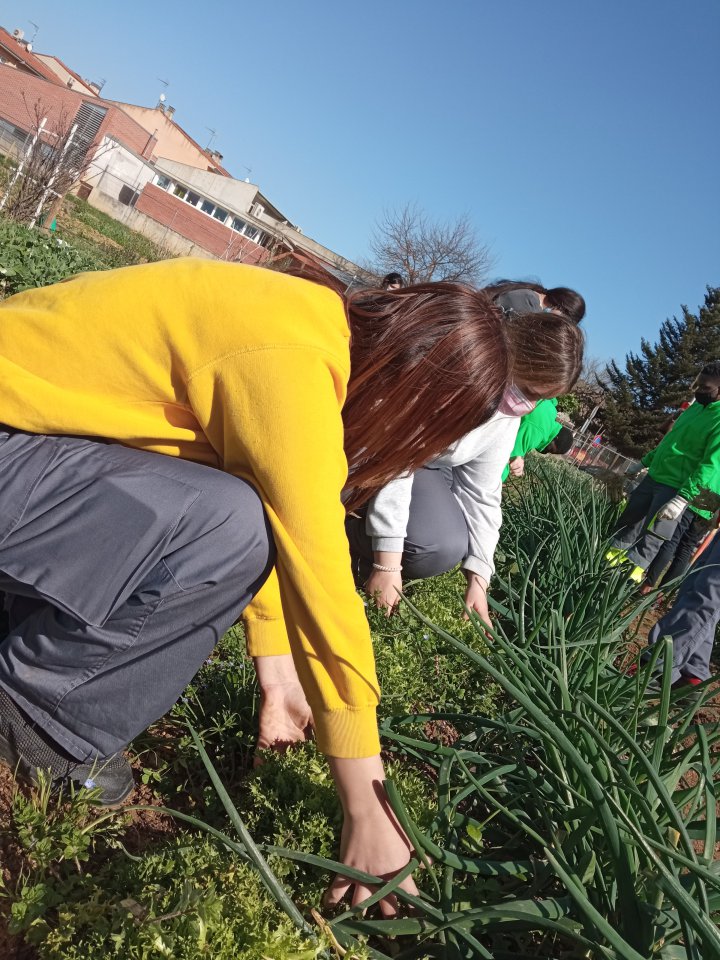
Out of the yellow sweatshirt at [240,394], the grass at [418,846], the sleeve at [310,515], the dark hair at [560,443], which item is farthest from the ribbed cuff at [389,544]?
the dark hair at [560,443]

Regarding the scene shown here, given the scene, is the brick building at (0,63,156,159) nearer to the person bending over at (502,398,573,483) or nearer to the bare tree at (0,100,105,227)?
the bare tree at (0,100,105,227)

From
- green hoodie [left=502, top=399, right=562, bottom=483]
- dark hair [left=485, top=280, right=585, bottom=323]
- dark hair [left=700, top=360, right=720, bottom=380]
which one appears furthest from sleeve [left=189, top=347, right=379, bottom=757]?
dark hair [left=700, top=360, right=720, bottom=380]

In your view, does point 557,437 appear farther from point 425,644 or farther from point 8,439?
point 8,439

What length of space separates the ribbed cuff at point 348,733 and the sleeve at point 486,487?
4.77ft

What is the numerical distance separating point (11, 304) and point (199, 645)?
0.78m

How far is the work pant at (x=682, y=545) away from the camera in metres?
5.73

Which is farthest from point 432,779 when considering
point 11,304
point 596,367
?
point 596,367

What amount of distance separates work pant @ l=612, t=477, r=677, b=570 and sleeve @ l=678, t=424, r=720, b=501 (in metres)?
0.23

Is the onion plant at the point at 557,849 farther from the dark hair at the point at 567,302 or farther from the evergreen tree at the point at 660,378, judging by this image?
the evergreen tree at the point at 660,378

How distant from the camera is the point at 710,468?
4727mm

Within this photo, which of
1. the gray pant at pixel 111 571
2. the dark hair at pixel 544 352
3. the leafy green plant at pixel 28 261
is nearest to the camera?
the gray pant at pixel 111 571

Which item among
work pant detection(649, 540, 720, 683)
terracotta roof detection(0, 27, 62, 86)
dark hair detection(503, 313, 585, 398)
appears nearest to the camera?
dark hair detection(503, 313, 585, 398)

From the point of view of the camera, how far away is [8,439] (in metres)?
1.44

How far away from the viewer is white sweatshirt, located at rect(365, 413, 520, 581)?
2.37m
